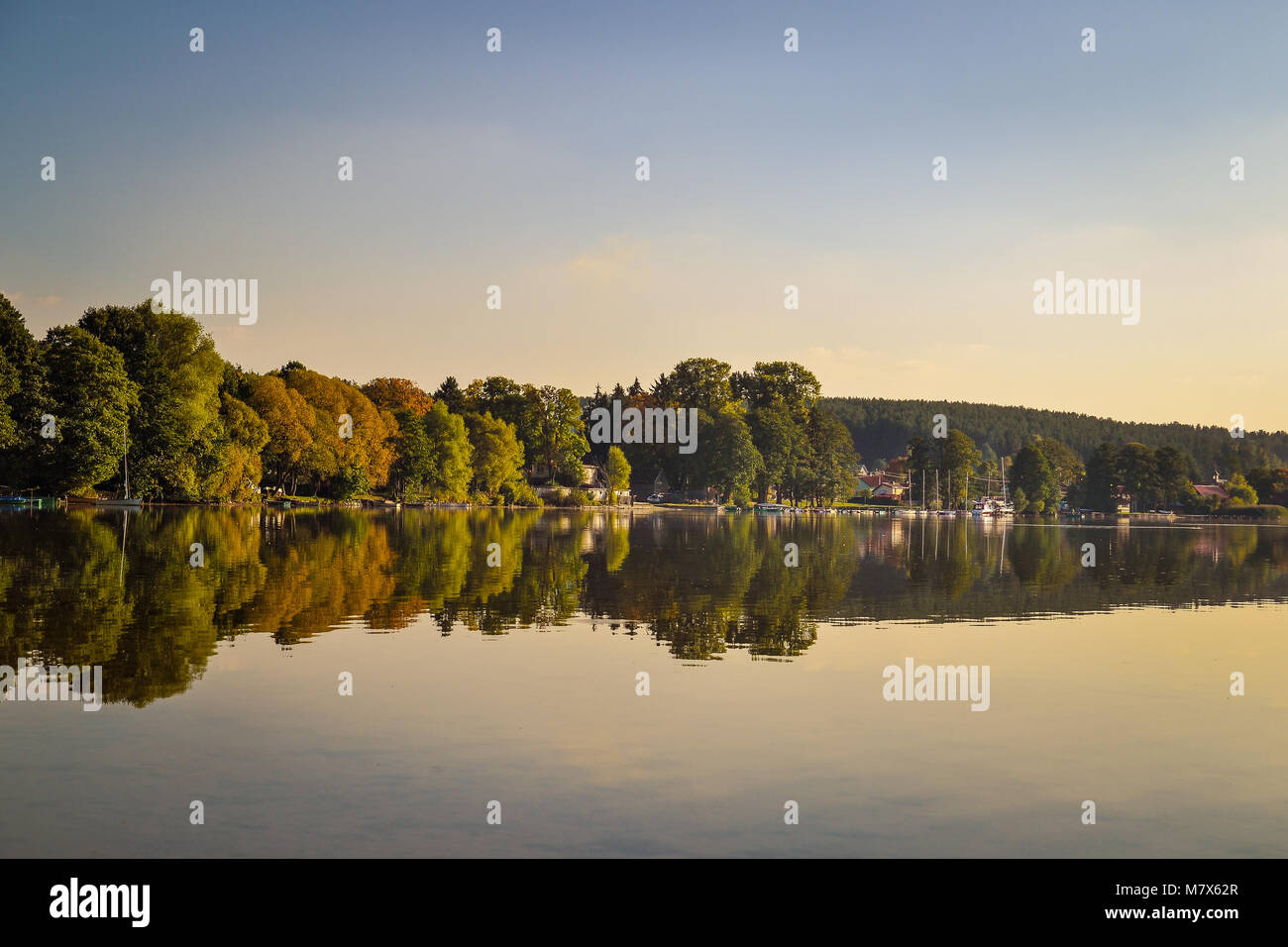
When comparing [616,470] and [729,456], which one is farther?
[729,456]

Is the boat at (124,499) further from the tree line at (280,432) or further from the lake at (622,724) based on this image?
the lake at (622,724)

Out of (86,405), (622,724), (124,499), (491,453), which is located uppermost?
(86,405)

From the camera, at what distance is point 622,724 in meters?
14.1

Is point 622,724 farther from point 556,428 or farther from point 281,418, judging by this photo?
point 556,428

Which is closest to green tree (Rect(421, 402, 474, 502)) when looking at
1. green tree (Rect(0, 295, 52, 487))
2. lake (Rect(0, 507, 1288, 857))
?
green tree (Rect(0, 295, 52, 487))

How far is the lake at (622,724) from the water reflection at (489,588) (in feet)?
0.66

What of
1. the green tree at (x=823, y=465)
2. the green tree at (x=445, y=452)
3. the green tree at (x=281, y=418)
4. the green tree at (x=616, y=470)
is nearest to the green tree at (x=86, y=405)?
the green tree at (x=281, y=418)

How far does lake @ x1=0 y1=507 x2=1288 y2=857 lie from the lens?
990 cm

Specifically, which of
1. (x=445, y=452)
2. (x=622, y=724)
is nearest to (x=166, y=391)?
(x=445, y=452)

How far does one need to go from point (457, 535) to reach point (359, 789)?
165 feet

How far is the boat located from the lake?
58389mm

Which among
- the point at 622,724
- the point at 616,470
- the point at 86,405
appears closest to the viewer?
the point at 622,724

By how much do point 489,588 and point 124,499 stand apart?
226 feet
